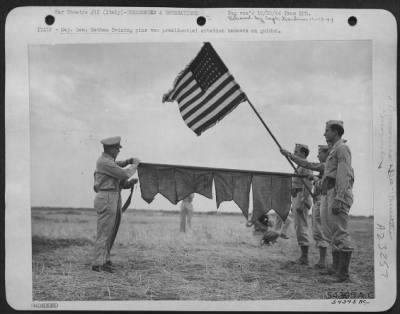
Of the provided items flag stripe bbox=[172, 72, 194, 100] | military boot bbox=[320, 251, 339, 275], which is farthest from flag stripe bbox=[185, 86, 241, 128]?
military boot bbox=[320, 251, 339, 275]

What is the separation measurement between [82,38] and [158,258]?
1.92 m

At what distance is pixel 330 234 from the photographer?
14.2 ft

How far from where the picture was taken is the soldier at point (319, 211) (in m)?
4.33

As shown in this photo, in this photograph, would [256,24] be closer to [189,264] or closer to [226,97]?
[226,97]

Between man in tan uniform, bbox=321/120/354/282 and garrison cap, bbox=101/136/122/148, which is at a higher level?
garrison cap, bbox=101/136/122/148

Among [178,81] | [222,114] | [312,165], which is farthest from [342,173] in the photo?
[178,81]

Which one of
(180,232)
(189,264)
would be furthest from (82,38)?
(189,264)

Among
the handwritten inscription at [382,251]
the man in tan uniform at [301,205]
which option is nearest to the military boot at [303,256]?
the man in tan uniform at [301,205]

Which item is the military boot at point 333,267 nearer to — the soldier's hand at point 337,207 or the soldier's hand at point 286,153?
the soldier's hand at point 337,207

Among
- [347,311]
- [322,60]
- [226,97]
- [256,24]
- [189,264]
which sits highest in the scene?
[256,24]

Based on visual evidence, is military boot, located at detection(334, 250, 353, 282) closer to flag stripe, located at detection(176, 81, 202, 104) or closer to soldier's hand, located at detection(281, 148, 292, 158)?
Result: soldier's hand, located at detection(281, 148, 292, 158)

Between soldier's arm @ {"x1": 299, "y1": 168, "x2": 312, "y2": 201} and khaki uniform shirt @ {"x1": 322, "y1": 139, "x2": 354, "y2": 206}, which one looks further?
soldier's arm @ {"x1": 299, "y1": 168, "x2": 312, "y2": 201}

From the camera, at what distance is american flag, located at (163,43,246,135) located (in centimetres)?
432

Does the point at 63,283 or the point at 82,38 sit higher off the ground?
the point at 82,38
